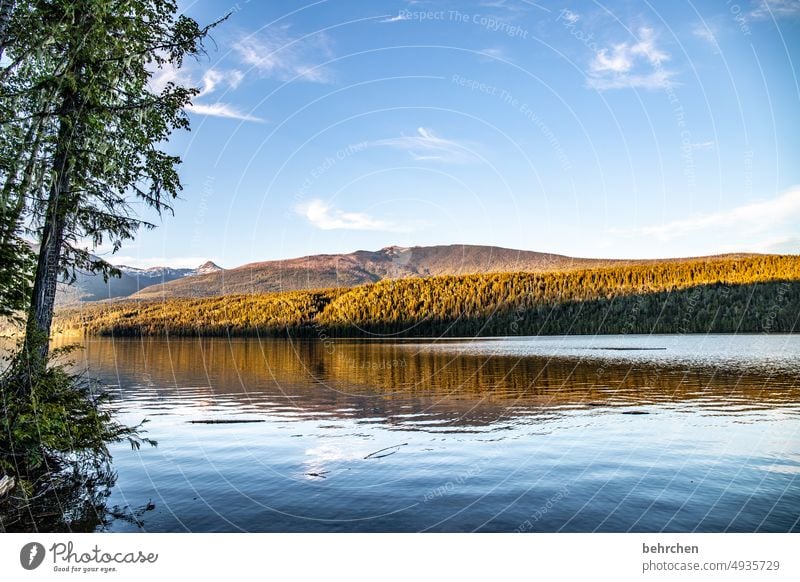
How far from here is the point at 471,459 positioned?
64.4ft

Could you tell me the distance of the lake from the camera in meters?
13.6

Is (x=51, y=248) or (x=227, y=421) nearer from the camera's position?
(x=51, y=248)

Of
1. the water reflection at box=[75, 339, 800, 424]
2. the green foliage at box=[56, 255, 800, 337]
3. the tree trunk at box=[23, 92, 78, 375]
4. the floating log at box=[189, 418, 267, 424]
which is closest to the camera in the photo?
the tree trunk at box=[23, 92, 78, 375]

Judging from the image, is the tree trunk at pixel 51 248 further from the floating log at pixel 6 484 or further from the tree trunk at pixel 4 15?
the floating log at pixel 6 484

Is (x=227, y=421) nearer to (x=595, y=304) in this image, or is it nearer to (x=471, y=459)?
(x=471, y=459)

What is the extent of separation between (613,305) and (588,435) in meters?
160

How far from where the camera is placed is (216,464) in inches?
773

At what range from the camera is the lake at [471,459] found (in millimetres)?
13562

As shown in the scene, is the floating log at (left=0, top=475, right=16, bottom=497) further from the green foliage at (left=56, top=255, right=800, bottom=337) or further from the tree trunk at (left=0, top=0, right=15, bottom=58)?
the green foliage at (left=56, top=255, right=800, bottom=337)

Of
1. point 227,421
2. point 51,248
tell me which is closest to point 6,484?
point 51,248

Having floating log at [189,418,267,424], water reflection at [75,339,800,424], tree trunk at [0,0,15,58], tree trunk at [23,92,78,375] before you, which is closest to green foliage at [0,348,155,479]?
tree trunk at [23,92,78,375]

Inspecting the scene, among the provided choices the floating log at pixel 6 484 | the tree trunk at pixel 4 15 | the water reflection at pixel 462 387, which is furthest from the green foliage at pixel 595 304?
the tree trunk at pixel 4 15

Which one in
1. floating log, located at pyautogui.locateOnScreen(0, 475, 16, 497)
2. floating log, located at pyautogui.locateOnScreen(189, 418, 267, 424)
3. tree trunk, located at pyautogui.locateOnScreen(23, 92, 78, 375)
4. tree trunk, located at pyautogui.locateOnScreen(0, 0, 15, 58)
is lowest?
floating log, located at pyautogui.locateOnScreen(189, 418, 267, 424)

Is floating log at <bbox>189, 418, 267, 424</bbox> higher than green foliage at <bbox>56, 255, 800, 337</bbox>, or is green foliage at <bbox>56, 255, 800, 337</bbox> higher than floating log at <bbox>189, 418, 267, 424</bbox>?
green foliage at <bbox>56, 255, 800, 337</bbox>
